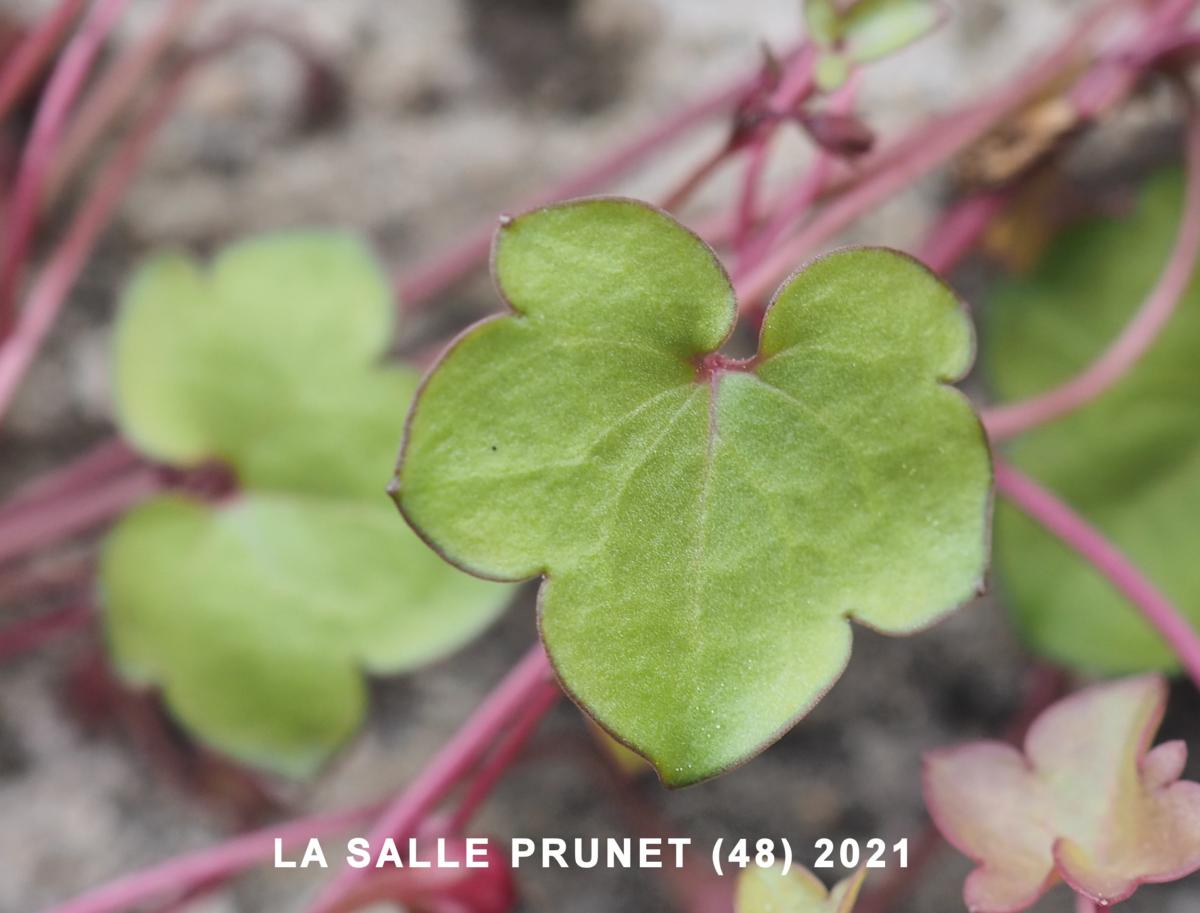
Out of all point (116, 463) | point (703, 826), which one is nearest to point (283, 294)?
point (116, 463)

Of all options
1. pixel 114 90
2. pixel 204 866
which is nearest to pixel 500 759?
pixel 204 866

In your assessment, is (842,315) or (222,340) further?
(222,340)

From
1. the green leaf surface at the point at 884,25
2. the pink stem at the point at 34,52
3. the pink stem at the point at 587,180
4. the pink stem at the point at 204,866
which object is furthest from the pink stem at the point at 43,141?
the green leaf surface at the point at 884,25

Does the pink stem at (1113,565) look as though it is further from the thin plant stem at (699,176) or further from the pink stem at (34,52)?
the pink stem at (34,52)

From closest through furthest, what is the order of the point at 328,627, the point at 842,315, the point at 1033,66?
1. the point at 842,315
2. the point at 328,627
3. the point at 1033,66

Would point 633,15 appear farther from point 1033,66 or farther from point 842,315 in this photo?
point 842,315

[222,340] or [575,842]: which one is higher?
[222,340]
